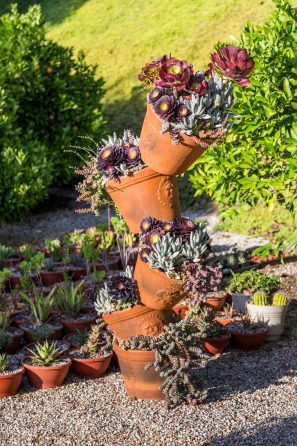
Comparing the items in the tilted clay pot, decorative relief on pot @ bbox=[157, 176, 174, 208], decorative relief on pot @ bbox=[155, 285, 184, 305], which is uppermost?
the tilted clay pot

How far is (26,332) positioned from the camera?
6.04 meters

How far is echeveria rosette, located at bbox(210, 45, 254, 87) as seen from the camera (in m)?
4.15

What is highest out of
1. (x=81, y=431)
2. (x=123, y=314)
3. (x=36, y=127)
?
(x=36, y=127)

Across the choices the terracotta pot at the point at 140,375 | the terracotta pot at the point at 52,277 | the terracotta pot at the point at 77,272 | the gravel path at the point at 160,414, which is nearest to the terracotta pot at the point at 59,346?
the gravel path at the point at 160,414

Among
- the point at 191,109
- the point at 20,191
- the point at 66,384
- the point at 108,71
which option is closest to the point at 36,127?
the point at 20,191

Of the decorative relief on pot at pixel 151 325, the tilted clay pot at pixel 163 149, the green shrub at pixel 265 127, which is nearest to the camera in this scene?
the tilted clay pot at pixel 163 149

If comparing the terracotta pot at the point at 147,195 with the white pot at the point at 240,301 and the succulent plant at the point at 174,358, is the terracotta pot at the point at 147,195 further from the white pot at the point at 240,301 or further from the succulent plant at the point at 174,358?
the white pot at the point at 240,301

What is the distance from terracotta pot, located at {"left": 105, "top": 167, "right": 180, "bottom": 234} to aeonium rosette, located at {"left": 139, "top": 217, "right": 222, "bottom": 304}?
152mm

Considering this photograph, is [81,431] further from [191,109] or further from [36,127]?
[36,127]

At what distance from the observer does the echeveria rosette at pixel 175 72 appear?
4.15 m

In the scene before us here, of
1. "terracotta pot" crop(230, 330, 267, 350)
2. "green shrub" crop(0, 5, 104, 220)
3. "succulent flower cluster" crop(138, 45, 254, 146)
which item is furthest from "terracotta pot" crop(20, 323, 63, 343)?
"green shrub" crop(0, 5, 104, 220)

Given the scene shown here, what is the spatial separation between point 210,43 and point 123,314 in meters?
10.5

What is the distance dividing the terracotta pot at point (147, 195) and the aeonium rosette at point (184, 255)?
0.15m

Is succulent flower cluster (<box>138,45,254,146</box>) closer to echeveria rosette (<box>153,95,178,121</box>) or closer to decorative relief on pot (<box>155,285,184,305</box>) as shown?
echeveria rosette (<box>153,95,178,121</box>)
